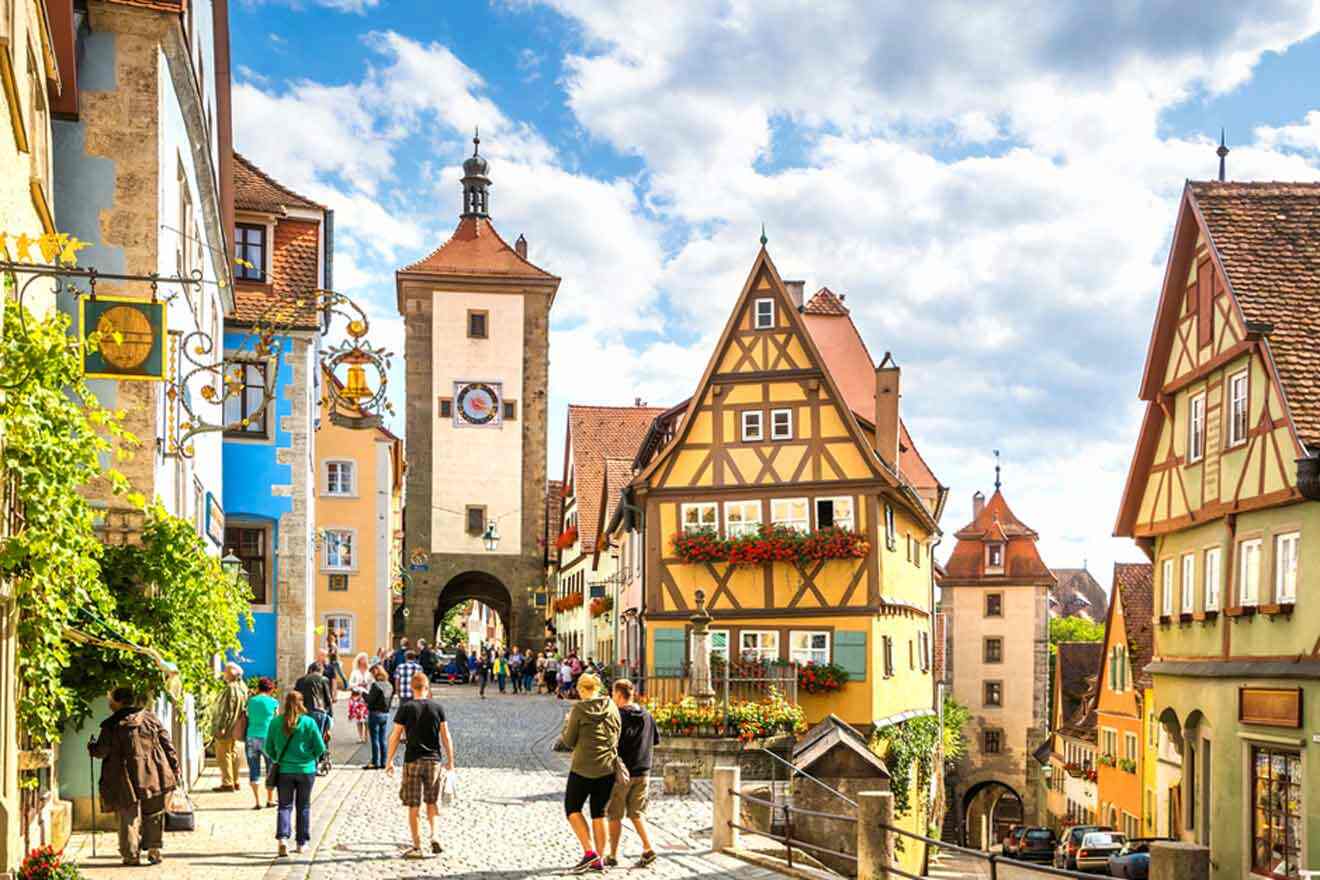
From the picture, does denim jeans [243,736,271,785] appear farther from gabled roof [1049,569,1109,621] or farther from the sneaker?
gabled roof [1049,569,1109,621]

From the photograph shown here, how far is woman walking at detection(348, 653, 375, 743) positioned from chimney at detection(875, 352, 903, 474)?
12898 millimetres

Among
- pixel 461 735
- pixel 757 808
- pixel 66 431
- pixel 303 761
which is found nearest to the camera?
pixel 66 431

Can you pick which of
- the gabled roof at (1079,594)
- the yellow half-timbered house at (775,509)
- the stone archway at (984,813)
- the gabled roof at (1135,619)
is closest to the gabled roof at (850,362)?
the gabled roof at (1135,619)

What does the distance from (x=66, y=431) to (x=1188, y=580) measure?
18.6 meters

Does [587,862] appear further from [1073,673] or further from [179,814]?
[1073,673]

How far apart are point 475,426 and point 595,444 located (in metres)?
5.20

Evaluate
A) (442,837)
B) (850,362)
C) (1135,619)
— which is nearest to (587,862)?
(442,837)

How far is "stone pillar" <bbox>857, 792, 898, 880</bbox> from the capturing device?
1251cm

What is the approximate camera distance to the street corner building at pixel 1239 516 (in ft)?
65.1

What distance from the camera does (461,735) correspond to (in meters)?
29.8

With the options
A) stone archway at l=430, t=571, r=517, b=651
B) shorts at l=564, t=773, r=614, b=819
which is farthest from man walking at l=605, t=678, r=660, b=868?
stone archway at l=430, t=571, r=517, b=651

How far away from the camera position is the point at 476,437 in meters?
59.0

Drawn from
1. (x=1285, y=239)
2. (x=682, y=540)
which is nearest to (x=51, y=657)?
(x=1285, y=239)

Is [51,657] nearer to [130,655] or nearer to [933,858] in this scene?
[130,655]
